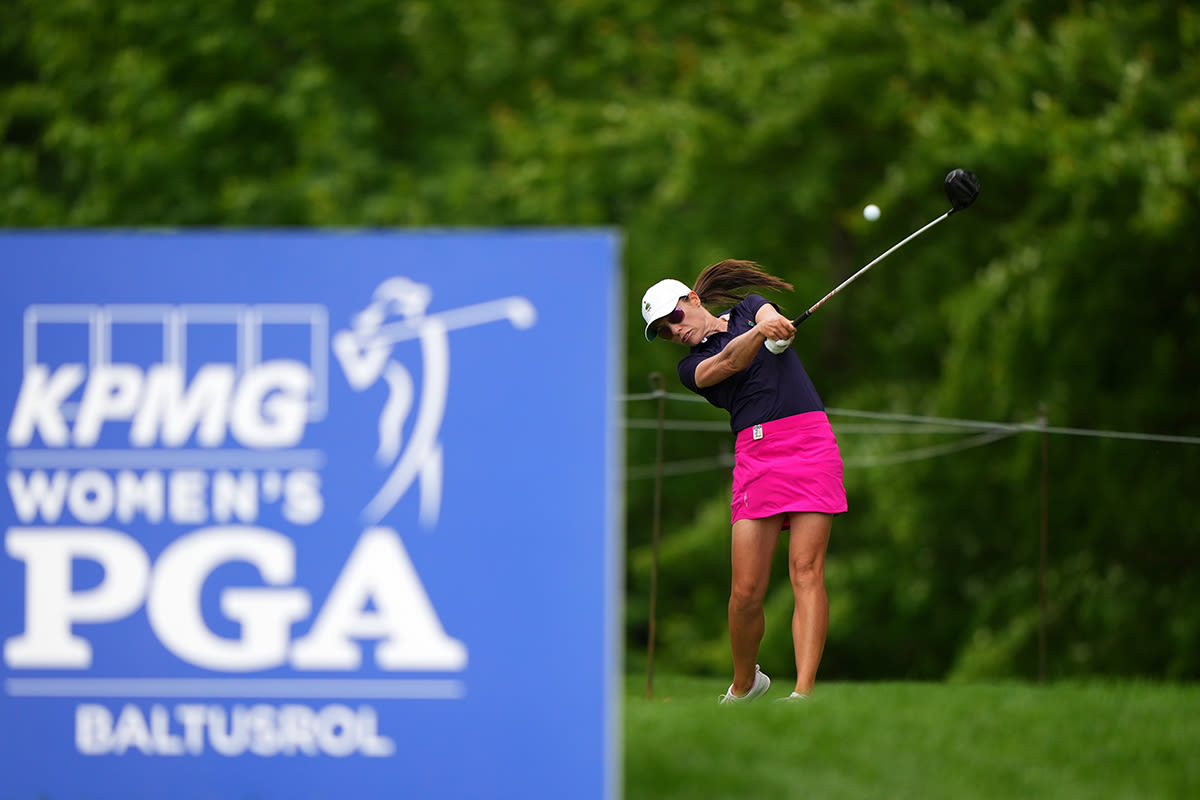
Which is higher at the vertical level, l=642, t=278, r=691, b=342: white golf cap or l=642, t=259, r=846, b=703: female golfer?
l=642, t=278, r=691, b=342: white golf cap

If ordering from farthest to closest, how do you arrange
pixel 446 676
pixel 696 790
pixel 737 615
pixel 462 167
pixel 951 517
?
pixel 462 167
pixel 951 517
pixel 737 615
pixel 696 790
pixel 446 676

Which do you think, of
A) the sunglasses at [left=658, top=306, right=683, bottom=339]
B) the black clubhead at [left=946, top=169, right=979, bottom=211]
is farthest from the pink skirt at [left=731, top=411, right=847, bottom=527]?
the black clubhead at [left=946, top=169, right=979, bottom=211]

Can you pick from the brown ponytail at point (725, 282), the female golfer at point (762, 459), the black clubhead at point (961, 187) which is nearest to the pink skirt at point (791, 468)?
the female golfer at point (762, 459)

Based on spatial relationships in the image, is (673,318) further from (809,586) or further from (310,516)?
(310,516)

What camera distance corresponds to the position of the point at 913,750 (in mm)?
3596

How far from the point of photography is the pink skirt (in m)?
4.77

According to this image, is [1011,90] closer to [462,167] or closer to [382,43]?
[462,167]

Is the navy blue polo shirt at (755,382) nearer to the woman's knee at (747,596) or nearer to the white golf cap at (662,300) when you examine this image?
the white golf cap at (662,300)

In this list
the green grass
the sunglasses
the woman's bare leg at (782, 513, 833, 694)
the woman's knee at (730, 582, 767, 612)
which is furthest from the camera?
the sunglasses

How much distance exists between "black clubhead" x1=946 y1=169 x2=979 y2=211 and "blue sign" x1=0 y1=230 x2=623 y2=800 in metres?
2.69

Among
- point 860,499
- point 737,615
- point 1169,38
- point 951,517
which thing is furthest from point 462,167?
point 737,615

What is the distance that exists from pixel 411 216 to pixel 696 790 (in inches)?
462

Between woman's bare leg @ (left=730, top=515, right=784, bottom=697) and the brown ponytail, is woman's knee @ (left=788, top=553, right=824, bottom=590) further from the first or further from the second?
the brown ponytail

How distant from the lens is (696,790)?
3.31 meters
